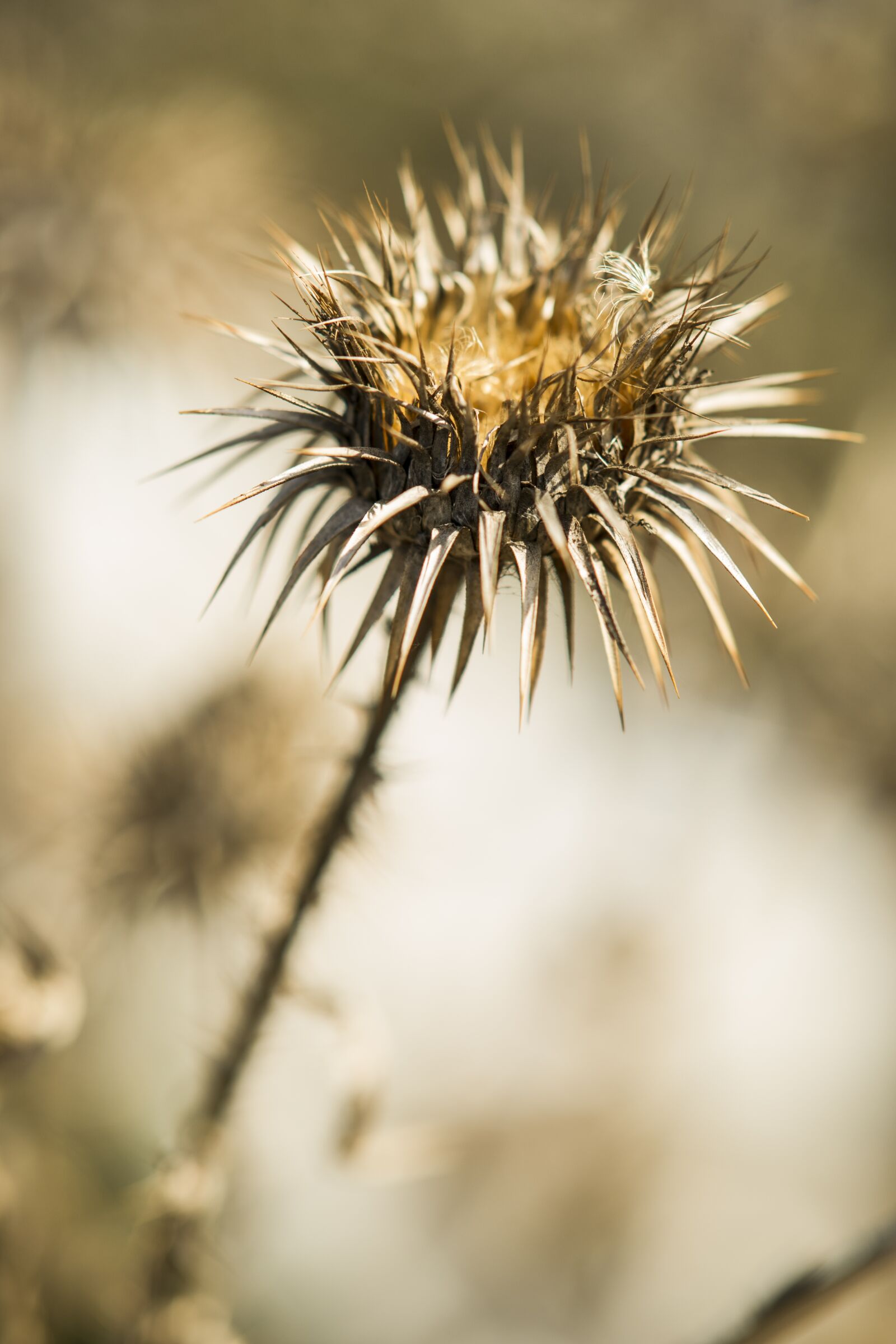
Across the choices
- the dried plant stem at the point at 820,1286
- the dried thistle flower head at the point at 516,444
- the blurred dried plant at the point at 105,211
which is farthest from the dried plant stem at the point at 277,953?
the blurred dried plant at the point at 105,211

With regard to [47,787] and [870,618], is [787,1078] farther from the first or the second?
[47,787]

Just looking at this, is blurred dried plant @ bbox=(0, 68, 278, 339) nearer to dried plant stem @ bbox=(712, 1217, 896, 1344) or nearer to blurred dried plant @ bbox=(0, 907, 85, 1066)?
blurred dried plant @ bbox=(0, 907, 85, 1066)

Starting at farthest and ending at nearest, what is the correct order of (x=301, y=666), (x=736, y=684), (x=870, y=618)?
(x=736, y=684) → (x=870, y=618) → (x=301, y=666)

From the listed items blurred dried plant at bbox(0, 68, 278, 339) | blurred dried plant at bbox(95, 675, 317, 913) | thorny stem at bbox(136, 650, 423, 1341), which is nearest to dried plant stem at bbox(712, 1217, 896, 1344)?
thorny stem at bbox(136, 650, 423, 1341)

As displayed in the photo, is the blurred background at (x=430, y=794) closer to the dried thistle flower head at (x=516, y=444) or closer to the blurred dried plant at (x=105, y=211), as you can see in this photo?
the blurred dried plant at (x=105, y=211)

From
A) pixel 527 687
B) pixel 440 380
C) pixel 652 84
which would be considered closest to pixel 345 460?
pixel 440 380

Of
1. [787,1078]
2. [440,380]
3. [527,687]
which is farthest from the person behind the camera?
[787,1078]

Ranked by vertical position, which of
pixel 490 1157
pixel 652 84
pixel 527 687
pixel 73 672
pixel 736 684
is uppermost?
pixel 652 84
